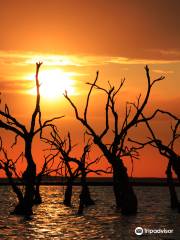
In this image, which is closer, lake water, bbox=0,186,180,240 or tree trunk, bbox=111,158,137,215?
lake water, bbox=0,186,180,240

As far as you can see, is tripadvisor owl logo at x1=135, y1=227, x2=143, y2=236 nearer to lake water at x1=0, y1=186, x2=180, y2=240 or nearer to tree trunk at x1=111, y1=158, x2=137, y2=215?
lake water at x1=0, y1=186, x2=180, y2=240

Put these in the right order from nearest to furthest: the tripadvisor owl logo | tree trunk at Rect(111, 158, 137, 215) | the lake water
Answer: the lake water, the tripadvisor owl logo, tree trunk at Rect(111, 158, 137, 215)

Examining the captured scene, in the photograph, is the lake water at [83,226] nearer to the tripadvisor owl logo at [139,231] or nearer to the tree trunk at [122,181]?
the tripadvisor owl logo at [139,231]

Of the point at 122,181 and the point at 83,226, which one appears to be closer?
the point at 122,181

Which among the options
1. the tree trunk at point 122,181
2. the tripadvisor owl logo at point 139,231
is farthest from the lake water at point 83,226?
the tree trunk at point 122,181

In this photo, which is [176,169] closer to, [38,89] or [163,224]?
[163,224]

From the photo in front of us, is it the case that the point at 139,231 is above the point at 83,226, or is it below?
below

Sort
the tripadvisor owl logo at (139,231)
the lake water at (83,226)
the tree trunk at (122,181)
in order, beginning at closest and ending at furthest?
the lake water at (83,226) < the tripadvisor owl logo at (139,231) < the tree trunk at (122,181)

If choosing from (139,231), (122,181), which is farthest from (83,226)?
(139,231)

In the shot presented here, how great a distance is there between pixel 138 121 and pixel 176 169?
3657 mm

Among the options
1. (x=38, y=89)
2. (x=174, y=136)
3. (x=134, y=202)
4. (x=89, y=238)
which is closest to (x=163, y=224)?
(x=134, y=202)

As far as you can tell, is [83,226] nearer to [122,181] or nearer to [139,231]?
[122,181]

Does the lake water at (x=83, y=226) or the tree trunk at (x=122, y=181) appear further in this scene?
the tree trunk at (x=122, y=181)

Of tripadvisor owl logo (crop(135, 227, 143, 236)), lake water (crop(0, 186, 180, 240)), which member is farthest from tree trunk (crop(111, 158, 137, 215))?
tripadvisor owl logo (crop(135, 227, 143, 236))
